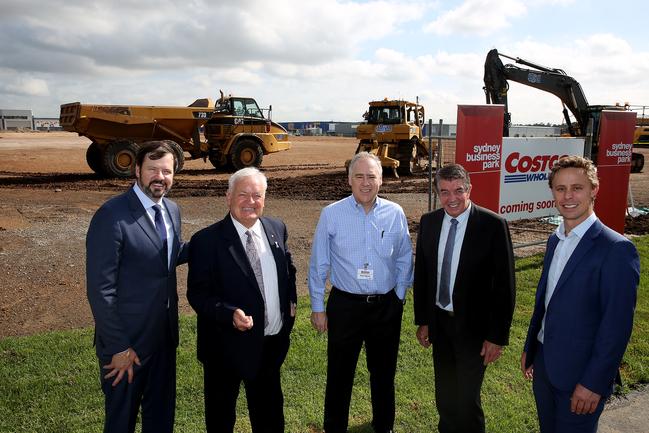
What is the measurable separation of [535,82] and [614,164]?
4.95 metres

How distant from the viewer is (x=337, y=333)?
10.5ft

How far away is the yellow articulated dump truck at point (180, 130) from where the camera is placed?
16219 mm

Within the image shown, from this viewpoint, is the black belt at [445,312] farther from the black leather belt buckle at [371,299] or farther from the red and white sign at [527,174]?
the red and white sign at [527,174]

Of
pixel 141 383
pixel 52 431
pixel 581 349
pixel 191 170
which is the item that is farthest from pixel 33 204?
pixel 581 349

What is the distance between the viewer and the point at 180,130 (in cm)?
1809

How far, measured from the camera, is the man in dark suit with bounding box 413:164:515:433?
9.72 feet

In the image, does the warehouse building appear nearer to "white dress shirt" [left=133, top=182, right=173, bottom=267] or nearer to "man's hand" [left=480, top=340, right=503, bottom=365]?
"white dress shirt" [left=133, top=182, right=173, bottom=267]

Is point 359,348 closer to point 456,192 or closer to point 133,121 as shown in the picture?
point 456,192

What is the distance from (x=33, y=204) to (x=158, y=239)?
11105 mm

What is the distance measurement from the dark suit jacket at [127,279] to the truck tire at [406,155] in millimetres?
16913

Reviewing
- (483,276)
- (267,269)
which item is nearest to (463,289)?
(483,276)

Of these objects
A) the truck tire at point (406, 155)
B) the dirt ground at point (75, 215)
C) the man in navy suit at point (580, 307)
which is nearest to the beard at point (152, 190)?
the man in navy suit at point (580, 307)

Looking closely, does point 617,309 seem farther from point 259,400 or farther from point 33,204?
point 33,204

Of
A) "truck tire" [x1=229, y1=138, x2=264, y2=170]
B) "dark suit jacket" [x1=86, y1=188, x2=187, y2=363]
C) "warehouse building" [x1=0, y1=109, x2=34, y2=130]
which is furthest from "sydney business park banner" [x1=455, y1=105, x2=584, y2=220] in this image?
"warehouse building" [x1=0, y1=109, x2=34, y2=130]
